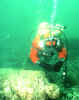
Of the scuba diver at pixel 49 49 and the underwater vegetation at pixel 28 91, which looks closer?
the underwater vegetation at pixel 28 91

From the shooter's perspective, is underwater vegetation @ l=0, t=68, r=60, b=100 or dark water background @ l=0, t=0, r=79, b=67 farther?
dark water background @ l=0, t=0, r=79, b=67

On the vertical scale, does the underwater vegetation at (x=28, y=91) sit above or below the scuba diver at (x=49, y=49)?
below

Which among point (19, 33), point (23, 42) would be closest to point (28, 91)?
point (23, 42)

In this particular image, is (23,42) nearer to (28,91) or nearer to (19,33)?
(19,33)

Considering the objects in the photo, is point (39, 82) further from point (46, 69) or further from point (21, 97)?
point (46, 69)

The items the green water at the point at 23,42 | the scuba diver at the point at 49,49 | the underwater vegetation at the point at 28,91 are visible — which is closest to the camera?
the underwater vegetation at the point at 28,91

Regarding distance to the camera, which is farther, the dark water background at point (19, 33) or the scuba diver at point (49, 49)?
the dark water background at point (19, 33)

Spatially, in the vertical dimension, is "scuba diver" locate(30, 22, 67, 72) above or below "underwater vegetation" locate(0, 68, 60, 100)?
above

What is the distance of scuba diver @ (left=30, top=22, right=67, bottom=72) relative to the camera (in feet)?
14.9

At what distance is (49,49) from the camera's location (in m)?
4.54

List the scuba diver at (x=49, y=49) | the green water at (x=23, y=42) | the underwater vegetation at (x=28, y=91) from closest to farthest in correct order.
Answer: the underwater vegetation at (x=28, y=91) → the scuba diver at (x=49, y=49) → the green water at (x=23, y=42)

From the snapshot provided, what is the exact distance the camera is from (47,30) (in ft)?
16.4

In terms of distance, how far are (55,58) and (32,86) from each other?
107 cm

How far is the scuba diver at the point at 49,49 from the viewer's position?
4547mm
